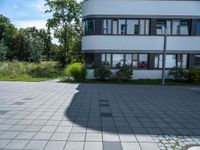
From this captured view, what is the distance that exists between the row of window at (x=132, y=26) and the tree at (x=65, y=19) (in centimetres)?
1315

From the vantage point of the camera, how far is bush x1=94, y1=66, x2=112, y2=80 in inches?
765

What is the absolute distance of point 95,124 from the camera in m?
6.95

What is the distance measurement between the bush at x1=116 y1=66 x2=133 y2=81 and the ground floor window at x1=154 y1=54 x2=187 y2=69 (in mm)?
3344

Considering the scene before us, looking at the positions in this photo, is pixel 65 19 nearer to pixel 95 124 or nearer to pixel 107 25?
pixel 107 25

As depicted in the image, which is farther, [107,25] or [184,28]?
[184,28]

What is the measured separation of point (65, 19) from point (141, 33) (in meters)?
16.1

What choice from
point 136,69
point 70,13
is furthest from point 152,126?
point 70,13

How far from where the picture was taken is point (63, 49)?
118 feet

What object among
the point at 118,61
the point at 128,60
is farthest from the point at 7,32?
the point at 128,60

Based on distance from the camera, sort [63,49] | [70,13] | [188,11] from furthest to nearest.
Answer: [63,49]
[70,13]
[188,11]

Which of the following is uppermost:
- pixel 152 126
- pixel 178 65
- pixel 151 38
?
pixel 151 38

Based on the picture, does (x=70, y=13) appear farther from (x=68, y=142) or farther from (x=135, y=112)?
(x=68, y=142)

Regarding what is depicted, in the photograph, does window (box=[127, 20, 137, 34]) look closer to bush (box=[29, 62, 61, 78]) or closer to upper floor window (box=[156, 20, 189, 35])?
upper floor window (box=[156, 20, 189, 35])

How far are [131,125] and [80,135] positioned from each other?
1.80 m
